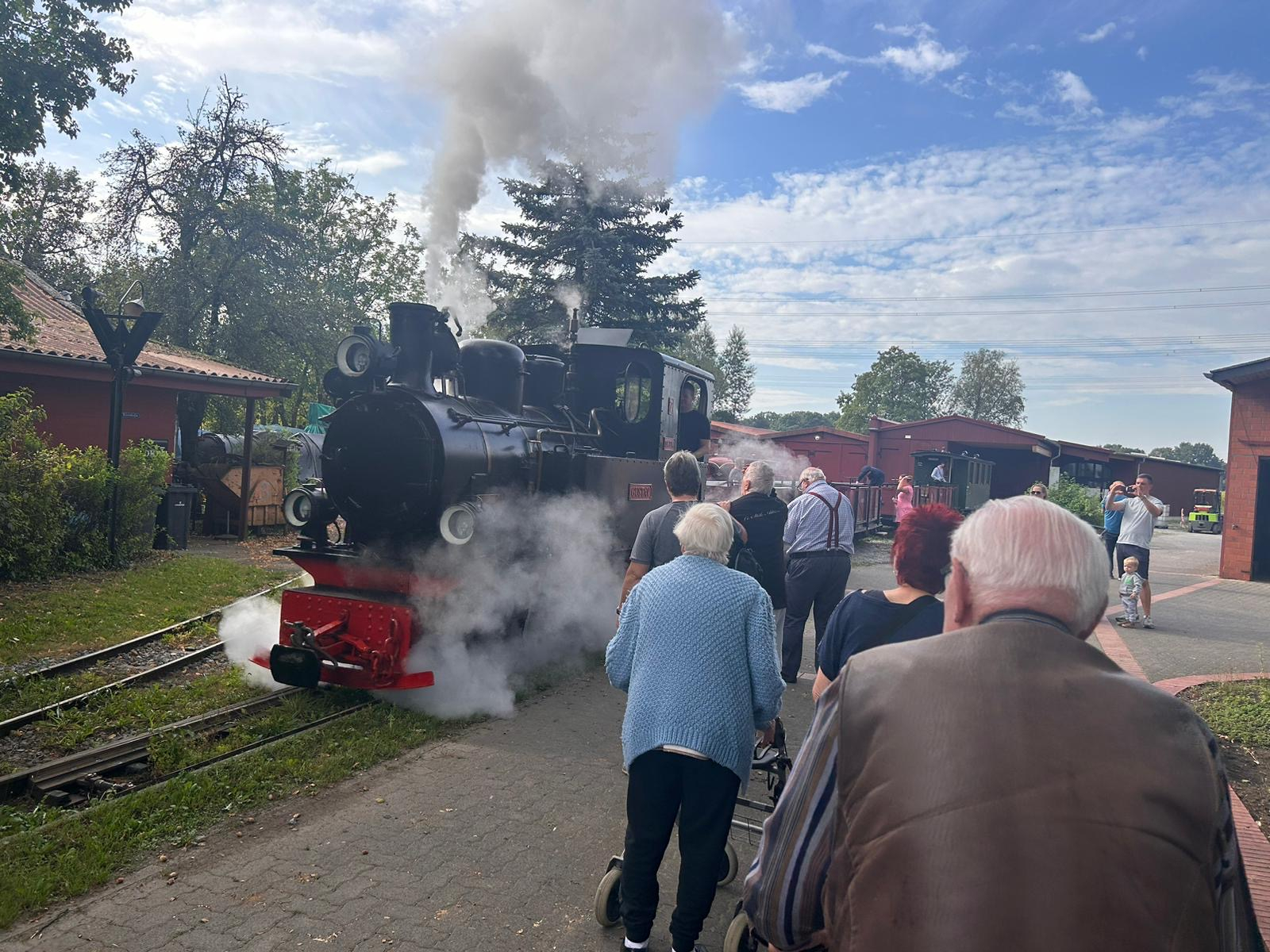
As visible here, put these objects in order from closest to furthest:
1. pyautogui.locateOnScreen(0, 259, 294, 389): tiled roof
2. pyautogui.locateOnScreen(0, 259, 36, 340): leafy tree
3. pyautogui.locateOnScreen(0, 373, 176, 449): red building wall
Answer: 1. pyautogui.locateOnScreen(0, 259, 36, 340): leafy tree
2. pyautogui.locateOnScreen(0, 259, 294, 389): tiled roof
3. pyautogui.locateOnScreen(0, 373, 176, 449): red building wall

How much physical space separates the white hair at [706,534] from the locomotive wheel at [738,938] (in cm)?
124

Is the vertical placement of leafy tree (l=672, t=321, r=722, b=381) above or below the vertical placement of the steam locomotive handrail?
above

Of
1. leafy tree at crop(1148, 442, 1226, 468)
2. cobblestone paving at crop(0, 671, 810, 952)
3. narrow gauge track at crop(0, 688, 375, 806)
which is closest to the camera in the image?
cobblestone paving at crop(0, 671, 810, 952)

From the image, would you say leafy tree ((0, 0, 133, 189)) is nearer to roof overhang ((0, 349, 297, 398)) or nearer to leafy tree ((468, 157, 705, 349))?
roof overhang ((0, 349, 297, 398))

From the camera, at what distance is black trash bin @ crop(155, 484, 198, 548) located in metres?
12.0

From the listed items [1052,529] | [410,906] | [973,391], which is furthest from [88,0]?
[973,391]

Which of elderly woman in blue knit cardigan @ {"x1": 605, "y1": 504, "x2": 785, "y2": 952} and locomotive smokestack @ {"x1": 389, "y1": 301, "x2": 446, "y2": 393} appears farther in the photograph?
locomotive smokestack @ {"x1": 389, "y1": 301, "x2": 446, "y2": 393}

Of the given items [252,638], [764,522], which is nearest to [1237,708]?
[764,522]

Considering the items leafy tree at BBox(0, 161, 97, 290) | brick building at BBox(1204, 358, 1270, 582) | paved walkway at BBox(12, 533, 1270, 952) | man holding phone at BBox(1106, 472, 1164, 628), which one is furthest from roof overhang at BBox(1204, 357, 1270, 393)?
leafy tree at BBox(0, 161, 97, 290)

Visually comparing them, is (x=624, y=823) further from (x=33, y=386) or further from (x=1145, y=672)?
(x=33, y=386)

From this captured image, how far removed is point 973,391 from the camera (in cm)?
6931

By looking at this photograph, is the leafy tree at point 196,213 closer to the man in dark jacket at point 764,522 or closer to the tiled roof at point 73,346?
the tiled roof at point 73,346

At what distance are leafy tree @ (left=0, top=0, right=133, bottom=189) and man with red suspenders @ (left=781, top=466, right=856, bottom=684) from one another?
839 cm

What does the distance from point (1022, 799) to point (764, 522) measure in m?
4.54
